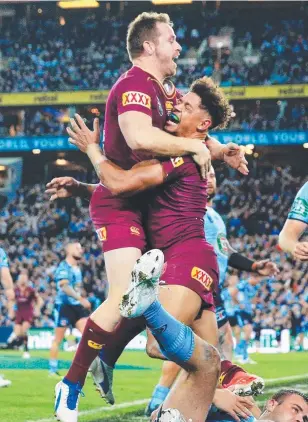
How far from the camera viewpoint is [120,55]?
125 ft

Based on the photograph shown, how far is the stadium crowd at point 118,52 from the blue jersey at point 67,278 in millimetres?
21775

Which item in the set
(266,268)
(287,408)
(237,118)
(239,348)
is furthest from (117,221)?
(237,118)

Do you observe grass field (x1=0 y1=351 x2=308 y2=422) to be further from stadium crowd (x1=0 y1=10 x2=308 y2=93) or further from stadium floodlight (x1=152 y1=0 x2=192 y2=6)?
stadium floodlight (x1=152 y1=0 x2=192 y2=6)

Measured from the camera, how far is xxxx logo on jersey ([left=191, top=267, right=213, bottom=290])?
570 cm

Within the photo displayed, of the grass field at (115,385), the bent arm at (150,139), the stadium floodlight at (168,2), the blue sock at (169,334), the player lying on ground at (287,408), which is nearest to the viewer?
the blue sock at (169,334)

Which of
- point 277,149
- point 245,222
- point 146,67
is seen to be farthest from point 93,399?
point 277,149

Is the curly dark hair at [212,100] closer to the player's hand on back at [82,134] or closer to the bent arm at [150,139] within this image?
the bent arm at [150,139]

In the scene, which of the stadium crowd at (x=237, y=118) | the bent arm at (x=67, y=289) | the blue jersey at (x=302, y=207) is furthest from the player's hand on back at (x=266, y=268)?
the stadium crowd at (x=237, y=118)

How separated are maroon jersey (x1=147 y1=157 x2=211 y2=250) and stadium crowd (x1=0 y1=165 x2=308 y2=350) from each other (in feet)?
59.1

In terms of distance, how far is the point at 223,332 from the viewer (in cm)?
942

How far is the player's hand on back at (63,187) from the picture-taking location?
6539 millimetres

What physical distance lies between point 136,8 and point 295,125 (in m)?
9.57

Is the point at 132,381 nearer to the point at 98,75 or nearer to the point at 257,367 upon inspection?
the point at 257,367

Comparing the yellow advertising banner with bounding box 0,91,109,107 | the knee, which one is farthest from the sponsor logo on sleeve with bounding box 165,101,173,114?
the yellow advertising banner with bounding box 0,91,109,107
